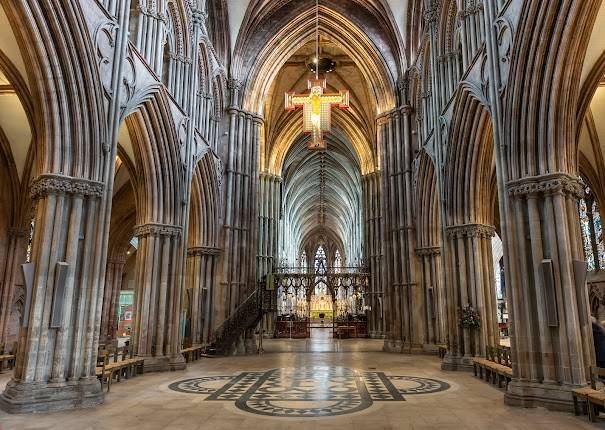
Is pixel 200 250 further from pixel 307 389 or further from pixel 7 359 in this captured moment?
pixel 307 389

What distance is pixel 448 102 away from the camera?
15.0m

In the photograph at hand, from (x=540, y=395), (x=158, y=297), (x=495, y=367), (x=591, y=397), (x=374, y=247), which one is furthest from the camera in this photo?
(x=374, y=247)

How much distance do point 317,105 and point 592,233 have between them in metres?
14.4

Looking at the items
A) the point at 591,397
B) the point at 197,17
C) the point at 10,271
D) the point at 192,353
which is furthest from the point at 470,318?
the point at 10,271

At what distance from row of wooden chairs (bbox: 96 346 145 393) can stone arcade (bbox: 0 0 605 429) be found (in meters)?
0.09

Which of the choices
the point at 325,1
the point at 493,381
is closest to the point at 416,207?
the point at 493,381

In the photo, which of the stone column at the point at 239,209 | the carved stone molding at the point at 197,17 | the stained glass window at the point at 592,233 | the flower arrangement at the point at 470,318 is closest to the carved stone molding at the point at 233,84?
the stone column at the point at 239,209

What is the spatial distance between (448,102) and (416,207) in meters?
6.61

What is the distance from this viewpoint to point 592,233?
22.2 metres

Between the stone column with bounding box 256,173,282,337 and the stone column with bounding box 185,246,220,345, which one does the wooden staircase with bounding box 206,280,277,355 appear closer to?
the stone column with bounding box 185,246,220,345

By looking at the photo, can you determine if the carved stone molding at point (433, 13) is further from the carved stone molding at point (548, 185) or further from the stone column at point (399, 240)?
the carved stone molding at point (548, 185)

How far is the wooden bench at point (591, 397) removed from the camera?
6.98 meters

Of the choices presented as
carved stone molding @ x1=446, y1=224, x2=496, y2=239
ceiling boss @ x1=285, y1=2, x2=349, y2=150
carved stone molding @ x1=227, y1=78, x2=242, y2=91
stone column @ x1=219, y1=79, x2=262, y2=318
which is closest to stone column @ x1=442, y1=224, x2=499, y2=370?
carved stone molding @ x1=446, y1=224, x2=496, y2=239

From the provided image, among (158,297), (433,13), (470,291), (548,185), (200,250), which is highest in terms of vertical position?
(433,13)
